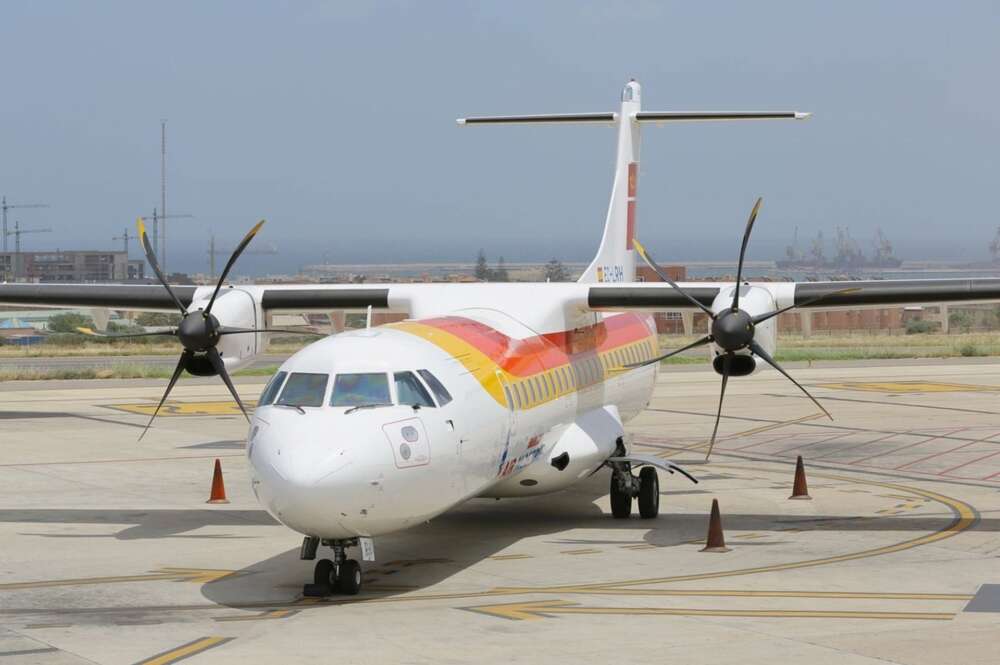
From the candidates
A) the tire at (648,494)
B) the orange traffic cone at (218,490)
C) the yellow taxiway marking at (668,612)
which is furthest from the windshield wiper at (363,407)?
the orange traffic cone at (218,490)

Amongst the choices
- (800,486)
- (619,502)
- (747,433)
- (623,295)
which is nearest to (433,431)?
(619,502)

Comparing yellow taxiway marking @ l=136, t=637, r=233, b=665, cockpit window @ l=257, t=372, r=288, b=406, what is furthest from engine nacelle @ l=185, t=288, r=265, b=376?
yellow taxiway marking @ l=136, t=637, r=233, b=665

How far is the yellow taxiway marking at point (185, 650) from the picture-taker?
11445mm

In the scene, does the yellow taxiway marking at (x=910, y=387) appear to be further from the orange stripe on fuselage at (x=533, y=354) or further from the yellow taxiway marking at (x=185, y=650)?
the yellow taxiway marking at (x=185, y=650)

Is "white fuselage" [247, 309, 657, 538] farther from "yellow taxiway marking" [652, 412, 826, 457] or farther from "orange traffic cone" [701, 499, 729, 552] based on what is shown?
"yellow taxiway marking" [652, 412, 826, 457]

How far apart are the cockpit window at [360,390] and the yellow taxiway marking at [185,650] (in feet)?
9.62

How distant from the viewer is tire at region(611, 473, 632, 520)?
19656mm

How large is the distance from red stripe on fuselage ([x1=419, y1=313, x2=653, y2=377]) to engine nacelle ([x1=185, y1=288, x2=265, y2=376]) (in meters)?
3.75

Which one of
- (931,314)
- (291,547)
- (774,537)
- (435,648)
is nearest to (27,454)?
(291,547)

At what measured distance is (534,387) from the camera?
1808cm

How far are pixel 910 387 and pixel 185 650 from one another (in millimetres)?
34335

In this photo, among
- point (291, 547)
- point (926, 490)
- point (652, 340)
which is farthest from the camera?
point (652, 340)

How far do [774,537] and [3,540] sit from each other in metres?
9.84

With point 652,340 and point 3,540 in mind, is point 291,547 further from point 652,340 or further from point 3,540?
point 652,340
